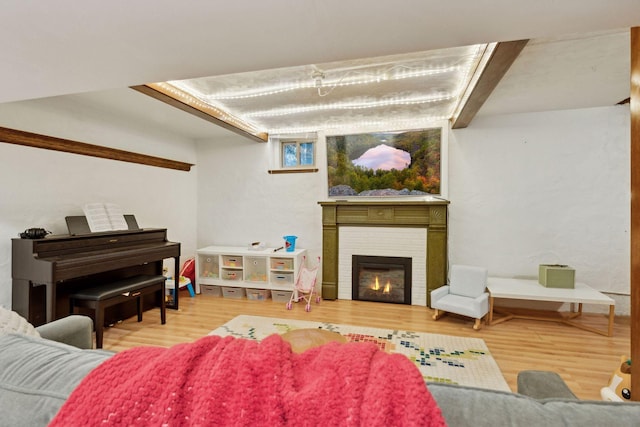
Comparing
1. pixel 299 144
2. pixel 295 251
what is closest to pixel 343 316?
pixel 295 251

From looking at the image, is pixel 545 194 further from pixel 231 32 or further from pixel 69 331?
pixel 69 331

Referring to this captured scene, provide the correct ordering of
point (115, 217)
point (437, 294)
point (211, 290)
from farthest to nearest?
point (211, 290) < point (437, 294) < point (115, 217)

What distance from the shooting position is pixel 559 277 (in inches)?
135

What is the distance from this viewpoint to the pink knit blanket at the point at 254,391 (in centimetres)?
52

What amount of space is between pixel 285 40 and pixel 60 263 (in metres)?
2.64

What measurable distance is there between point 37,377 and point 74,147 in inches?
128

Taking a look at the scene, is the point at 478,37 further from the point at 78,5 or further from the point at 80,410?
the point at 80,410

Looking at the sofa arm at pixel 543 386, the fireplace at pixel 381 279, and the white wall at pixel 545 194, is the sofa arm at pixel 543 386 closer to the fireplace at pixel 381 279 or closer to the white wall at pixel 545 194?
the fireplace at pixel 381 279

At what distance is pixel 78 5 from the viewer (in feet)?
3.77

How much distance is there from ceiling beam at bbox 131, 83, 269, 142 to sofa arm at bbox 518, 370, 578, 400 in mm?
3220

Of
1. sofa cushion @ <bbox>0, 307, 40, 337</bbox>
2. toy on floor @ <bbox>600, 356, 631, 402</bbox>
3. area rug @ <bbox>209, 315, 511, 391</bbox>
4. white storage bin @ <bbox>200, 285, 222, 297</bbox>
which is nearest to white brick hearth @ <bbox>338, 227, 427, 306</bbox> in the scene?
area rug @ <bbox>209, 315, 511, 391</bbox>

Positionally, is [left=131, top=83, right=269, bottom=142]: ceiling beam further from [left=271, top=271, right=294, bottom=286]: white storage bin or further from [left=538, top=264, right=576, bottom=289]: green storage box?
[left=538, top=264, right=576, bottom=289]: green storage box

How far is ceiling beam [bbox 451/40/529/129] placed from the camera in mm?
1960

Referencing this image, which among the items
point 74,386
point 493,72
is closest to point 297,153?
point 493,72
